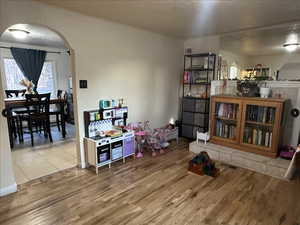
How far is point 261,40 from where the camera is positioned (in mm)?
3883

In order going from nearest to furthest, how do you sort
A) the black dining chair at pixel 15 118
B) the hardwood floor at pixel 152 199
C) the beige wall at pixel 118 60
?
the hardwood floor at pixel 152 199 → the beige wall at pixel 118 60 → the black dining chair at pixel 15 118

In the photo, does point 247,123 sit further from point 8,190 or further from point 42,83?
point 42,83

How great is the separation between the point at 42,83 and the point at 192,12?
4.88 meters

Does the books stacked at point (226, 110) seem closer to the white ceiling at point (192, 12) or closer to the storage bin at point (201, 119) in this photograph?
the storage bin at point (201, 119)

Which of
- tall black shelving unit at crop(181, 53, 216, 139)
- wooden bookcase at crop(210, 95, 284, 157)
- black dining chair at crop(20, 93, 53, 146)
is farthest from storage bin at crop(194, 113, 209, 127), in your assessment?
black dining chair at crop(20, 93, 53, 146)

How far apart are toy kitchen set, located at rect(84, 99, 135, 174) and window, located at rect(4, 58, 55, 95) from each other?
11.7ft

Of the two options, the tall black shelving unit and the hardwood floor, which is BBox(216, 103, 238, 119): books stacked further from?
the hardwood floor

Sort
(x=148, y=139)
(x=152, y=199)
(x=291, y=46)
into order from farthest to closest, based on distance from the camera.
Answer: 1. (x=291, y=46)
2. (x=148, y=139)
3. (x=152, y=199)

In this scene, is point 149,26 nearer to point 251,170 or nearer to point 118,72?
point 118,72

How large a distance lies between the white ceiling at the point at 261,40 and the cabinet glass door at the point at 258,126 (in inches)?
57.3

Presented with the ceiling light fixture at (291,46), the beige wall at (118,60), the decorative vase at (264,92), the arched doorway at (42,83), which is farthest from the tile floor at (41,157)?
the ceiling light fixture at (291,46)

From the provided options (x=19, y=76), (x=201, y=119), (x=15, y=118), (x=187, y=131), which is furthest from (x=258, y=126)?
(x=19, y=76)

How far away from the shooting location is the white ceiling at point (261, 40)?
320 centimetres

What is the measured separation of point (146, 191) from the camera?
2250mm
